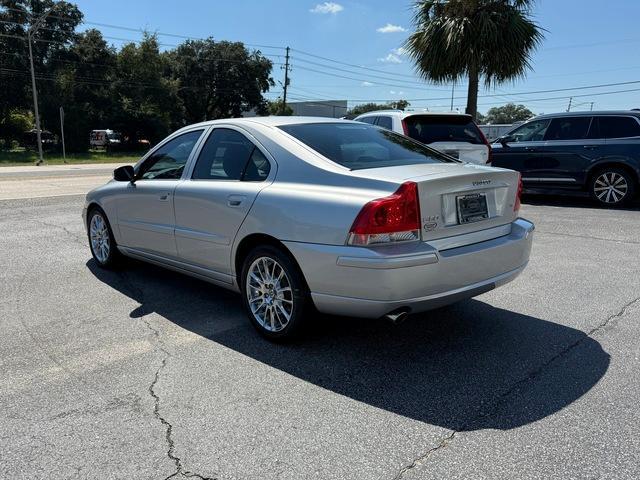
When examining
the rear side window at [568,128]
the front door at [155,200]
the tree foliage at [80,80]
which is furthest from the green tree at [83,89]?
the front door at [155,200]

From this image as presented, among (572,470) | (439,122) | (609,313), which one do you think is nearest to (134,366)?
(572,470)

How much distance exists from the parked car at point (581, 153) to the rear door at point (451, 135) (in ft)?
6.51

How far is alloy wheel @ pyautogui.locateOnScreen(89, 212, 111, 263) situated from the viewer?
5.80 meters

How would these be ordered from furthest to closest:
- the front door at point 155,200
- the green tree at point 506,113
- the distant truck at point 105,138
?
the green tree at point 506,113, the distant truck at point 105,138, the front door at point 155,200

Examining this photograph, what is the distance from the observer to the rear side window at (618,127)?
9719mm

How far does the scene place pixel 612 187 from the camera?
9.95m

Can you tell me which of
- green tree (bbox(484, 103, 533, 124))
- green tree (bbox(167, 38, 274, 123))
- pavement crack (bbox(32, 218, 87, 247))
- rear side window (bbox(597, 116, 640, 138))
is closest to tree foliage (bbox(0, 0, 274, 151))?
green tree (bbox(167, 38, 274, 123))

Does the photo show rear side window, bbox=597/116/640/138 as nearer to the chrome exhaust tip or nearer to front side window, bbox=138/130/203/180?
front side window, bbox=138/130/203/180

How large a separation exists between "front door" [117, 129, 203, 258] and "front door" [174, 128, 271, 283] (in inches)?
7.3

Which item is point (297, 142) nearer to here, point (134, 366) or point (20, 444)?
point (134, 366)

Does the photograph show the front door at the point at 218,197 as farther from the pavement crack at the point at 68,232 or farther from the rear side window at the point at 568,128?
the rear side window at the point at 568,128

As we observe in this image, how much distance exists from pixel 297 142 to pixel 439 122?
579 cm

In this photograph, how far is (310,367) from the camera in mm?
3502

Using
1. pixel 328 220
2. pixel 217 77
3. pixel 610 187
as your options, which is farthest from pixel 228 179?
A: pixel 217 77
